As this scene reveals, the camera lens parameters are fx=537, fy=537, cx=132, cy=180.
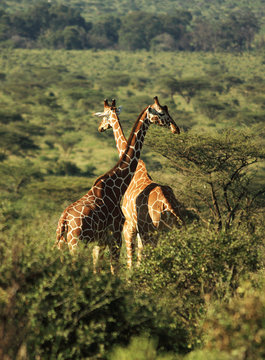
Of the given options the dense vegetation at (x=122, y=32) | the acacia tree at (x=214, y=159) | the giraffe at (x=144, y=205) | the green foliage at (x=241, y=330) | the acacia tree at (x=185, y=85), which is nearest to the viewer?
the green foliage at (x=241, y=330)

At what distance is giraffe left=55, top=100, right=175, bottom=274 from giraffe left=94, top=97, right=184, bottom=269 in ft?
0.57

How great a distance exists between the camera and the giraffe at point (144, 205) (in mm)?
8445

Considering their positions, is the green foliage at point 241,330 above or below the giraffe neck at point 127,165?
below

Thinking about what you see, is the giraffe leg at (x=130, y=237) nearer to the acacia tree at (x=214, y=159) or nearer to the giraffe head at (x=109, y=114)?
the giraffe head at (x=109, y=114)

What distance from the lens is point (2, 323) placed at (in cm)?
446

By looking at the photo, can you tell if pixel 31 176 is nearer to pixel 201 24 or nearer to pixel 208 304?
pixel 208 304

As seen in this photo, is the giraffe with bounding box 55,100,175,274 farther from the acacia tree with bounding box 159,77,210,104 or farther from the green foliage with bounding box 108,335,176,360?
the acacia tree with bounding box 159,77,210,104

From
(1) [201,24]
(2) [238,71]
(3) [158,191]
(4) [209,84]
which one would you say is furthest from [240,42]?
(3) [158,191]

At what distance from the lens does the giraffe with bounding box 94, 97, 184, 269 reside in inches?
332

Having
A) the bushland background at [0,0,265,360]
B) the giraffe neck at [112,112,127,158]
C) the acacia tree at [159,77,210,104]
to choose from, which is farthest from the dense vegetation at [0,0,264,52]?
the giraffe neck at [112,112,127,158]

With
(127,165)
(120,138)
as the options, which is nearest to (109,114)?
(120,138)

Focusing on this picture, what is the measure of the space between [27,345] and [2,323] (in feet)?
0.96

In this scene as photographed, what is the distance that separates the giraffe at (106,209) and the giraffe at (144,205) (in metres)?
0.17

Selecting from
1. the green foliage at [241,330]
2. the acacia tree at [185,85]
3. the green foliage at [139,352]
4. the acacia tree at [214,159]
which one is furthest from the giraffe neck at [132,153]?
the acacia tree at [185,85]
